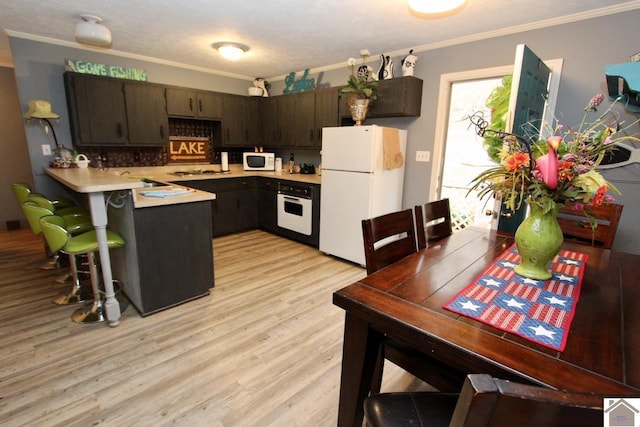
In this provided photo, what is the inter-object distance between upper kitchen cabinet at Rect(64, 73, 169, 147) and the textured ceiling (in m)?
0.45

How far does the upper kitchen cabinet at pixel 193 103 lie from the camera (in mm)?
4102

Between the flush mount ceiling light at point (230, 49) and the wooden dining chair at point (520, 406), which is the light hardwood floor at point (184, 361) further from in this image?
the flush mount ceiling light at point (230, 49)

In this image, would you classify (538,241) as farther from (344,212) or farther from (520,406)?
(344,212)

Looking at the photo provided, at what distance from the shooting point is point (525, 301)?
3.54 ft

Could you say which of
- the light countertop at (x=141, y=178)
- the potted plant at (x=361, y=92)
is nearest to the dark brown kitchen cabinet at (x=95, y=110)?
the light countertop at (x=141, y=178)

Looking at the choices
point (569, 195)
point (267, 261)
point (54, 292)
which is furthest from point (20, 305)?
point (569, 195)

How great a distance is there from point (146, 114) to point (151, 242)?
93.1 inches


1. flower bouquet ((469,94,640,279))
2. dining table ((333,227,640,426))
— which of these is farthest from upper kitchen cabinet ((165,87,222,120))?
flower bouquet ((469,94,640,279))

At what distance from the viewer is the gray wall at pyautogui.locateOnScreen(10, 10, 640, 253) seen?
93.0 inches

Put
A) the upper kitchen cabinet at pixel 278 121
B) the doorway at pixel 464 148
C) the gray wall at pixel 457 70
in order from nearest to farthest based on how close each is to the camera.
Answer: the gray wall at pixel 457 70 → the doorway at pixel 464 148 → the upper kitchen cabinet at pixel 278 121

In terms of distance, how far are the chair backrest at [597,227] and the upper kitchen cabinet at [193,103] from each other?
426cm

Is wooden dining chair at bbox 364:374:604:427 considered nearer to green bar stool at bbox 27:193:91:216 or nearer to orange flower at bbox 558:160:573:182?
orange flower at bbox 558:160:573:182

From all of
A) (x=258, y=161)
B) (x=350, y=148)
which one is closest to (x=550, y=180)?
(x=350, y=148)

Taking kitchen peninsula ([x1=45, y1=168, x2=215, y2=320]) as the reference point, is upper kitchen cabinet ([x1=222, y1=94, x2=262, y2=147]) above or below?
above
